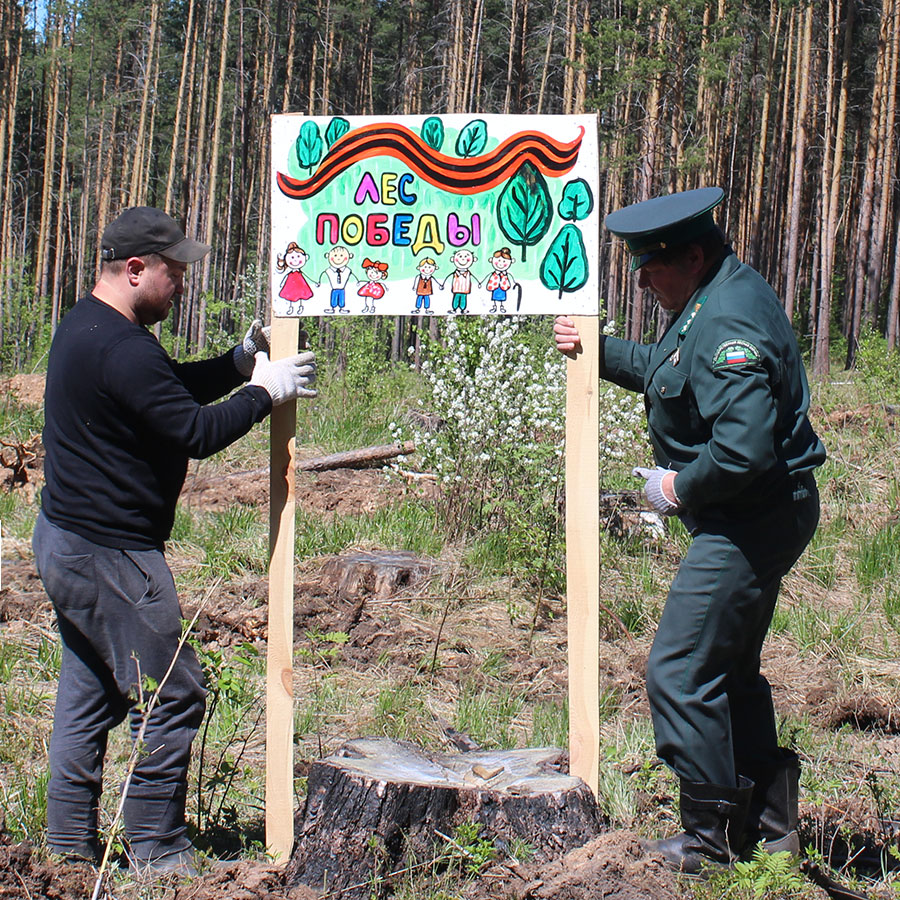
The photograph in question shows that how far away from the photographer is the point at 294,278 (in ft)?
10.9

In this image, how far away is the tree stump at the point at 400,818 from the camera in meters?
2.99

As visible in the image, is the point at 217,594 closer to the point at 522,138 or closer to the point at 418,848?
the point at 418,848

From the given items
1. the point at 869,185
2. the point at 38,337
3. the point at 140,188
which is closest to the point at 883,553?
the point at 38,337

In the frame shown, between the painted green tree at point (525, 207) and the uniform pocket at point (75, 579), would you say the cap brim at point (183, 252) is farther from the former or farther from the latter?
the painted green tree at point (525, 207)

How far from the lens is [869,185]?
73.9 feet

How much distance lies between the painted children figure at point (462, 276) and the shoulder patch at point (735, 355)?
1.00 m

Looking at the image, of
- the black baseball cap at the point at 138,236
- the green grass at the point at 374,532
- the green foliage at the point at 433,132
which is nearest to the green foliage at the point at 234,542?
the green grass at the point at 374,532

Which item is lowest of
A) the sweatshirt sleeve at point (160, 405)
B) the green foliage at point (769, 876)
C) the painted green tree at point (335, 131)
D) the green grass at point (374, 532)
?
the green foliage at point (769, 876)

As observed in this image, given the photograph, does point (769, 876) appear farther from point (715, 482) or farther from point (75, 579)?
point (75, 579)

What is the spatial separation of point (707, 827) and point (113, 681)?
1851 millimetres

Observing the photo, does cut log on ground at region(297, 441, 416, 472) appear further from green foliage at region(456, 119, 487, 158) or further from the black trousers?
the black trousers

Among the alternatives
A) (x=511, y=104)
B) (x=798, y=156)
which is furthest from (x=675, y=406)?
(x=511, y=104)

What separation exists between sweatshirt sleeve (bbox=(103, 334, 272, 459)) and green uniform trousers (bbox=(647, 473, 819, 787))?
1.41 meters

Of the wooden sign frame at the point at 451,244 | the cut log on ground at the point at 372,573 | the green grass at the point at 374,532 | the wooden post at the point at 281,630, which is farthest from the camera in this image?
the green grass at the point at 374,532
